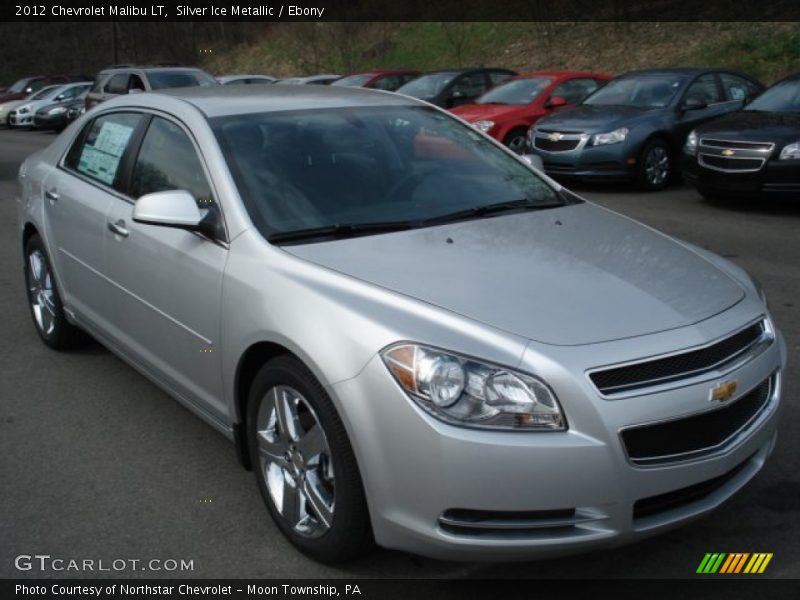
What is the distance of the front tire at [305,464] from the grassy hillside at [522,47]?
2103cm

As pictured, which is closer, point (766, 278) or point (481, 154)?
point (481, 154)

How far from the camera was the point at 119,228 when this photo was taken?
4.47 meters

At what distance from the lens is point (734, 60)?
2298 centimetres

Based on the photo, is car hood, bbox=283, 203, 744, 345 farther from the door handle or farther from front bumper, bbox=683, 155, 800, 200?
front bumper, bbox=683, 155, 800, 200

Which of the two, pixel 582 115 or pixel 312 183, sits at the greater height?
pixel 312 183

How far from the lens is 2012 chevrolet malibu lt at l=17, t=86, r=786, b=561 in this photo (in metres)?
2.83

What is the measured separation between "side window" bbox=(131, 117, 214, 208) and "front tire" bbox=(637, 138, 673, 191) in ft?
28.0

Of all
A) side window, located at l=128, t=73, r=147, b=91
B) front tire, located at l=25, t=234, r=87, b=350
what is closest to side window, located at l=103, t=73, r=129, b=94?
side window, located at l=128, t=73, r=147, b=91

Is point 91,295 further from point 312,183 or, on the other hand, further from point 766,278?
point 766,278

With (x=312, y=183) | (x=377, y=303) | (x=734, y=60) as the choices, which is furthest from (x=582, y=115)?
(x=734, y=60)

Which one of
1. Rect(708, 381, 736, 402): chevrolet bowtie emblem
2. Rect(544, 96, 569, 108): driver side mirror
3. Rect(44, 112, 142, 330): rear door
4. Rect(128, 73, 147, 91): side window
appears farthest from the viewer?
Rect(128, 73, 147, 91): side window

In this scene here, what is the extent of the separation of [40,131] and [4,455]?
27369 millimetres

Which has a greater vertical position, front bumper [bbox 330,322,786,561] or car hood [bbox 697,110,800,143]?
front bumper [bbox 330,322,786,561]

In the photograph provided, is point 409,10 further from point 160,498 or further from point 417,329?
point 417,329
